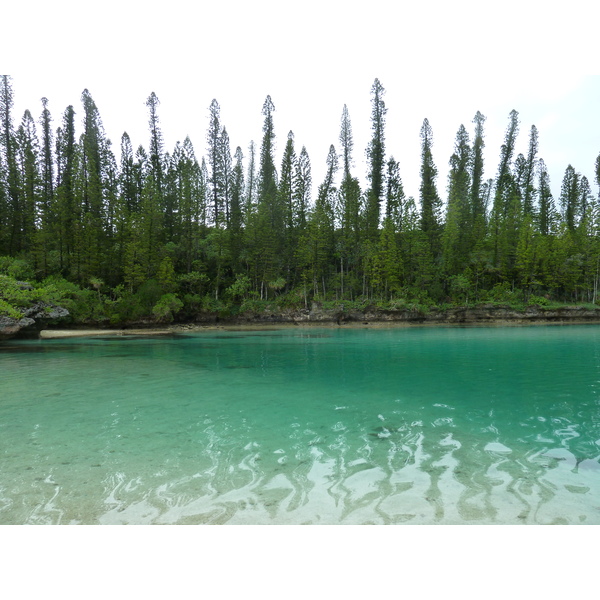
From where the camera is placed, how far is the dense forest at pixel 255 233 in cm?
4056

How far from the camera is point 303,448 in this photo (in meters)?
5.64

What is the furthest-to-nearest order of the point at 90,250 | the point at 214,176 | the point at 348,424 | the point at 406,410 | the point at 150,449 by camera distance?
the point at 214,176 < the point at 90,250 < the point at 406,410 < the point at 348,424 < the point at 150,449

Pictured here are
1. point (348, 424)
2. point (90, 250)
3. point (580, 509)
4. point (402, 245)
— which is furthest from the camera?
point (402, 245)

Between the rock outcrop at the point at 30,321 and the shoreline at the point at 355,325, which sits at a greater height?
the rock outcrop at the point at 30,321

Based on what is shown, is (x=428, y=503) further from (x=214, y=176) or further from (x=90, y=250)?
(x=214, y=176)

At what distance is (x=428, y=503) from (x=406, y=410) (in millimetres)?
4004

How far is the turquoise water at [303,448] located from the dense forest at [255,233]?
97.4 ft

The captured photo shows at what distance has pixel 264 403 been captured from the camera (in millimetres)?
8703

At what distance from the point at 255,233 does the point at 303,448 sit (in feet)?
132

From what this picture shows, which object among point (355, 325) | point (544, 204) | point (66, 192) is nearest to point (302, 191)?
point (355, 325)

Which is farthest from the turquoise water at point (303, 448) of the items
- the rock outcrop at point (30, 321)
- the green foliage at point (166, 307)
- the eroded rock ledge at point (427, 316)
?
the eroded rock ledge at point (427, 316)

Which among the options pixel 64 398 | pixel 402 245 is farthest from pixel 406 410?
pixel 402 245

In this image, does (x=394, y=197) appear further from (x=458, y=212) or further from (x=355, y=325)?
(x=355, y=325)

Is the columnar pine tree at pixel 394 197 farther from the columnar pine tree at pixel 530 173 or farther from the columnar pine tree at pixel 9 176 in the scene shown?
the columnar pine tree at pixel 9 176
